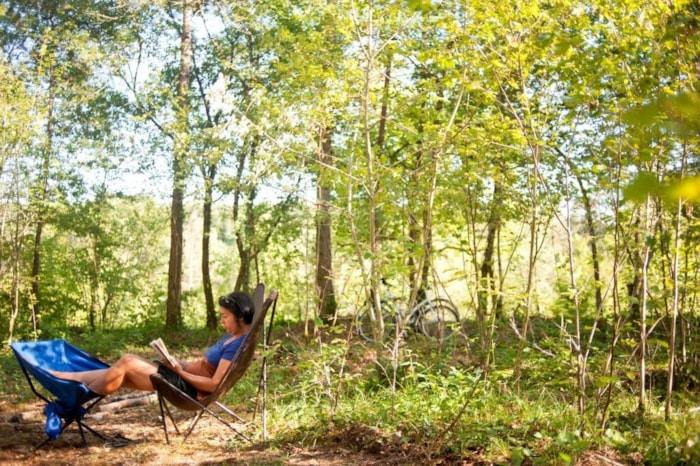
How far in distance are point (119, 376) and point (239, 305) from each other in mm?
722

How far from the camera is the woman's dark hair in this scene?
3.77 metres

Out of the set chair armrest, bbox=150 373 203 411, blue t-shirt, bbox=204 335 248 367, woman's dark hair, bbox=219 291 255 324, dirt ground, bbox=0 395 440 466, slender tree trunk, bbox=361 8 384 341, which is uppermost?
slender tree trunk, bbox=361 8 384 341

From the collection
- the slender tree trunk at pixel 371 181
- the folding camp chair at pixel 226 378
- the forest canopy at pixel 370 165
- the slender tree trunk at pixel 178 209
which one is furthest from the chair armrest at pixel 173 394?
the slender tree trunk at pixel 178 209

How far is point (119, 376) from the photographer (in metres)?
3.56

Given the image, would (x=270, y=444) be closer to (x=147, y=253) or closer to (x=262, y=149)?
(x=262, y=149)

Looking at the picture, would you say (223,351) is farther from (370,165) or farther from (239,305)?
(370,165)

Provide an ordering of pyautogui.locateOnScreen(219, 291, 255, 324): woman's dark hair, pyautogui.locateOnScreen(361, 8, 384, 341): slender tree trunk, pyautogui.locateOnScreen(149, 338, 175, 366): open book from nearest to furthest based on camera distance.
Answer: pyautogui.locateOnScreen(149, 338, 175, 366): open book
pyautogui.locateOnScreen(361, 8, 384, 341): slender tree trunk
pyautogui.locateOnScreen(219, 291, 255, 324): woman's dark hair

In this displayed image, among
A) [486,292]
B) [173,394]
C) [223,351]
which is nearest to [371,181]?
[223,351]

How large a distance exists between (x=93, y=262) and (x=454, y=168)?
25.1 ft

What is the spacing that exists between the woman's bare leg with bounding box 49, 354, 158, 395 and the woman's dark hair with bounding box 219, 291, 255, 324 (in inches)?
19.5

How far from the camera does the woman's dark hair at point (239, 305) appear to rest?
3771 mm

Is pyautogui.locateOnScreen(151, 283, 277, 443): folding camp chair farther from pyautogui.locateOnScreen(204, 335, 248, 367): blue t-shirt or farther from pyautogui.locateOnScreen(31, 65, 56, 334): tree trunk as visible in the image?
pyautogui.locateOnScreen(31, 65, 56, 334): tree trunk

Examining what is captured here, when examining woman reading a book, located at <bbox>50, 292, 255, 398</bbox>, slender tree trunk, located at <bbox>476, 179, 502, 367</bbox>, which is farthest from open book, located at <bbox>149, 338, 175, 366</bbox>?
slender tree trunk, located at <bbox>476, 179, 502, 367</bbox>

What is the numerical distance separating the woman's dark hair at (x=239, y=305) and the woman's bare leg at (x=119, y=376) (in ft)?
1.63
